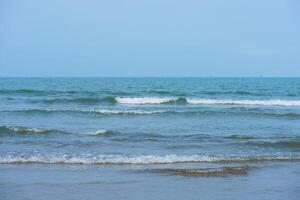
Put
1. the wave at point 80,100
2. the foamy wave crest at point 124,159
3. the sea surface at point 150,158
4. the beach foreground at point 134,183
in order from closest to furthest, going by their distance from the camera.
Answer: the beach foreground at point 134,183 → the sea surface at point 150,158 → the foamy wave crest at point 124,159 → the wave at point 80,100

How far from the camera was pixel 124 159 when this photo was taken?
11.1 meters

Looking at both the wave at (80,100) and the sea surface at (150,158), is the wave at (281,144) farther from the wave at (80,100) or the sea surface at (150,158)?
the wave at (80,100)

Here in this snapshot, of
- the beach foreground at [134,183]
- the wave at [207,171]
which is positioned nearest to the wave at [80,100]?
the beach foreground at [134,183]

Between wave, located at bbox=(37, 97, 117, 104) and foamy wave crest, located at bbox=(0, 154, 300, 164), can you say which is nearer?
foamy wave crest, located at bbox=(0, 154, 300, 164)

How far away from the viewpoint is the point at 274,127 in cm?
1830

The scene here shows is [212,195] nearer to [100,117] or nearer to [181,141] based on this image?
[181,141]

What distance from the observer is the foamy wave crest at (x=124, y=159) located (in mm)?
10781

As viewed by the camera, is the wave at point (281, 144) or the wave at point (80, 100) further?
the wave at point (80, 100)

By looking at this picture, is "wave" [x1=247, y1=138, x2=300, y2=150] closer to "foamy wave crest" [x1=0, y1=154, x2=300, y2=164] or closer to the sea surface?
the sea surface

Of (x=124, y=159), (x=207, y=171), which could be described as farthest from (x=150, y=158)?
(x=207, y=171)

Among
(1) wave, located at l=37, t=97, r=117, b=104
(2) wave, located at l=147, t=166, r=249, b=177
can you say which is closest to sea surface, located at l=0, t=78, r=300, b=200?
(2) wave, located at l=147, t=166, r=249, b=177

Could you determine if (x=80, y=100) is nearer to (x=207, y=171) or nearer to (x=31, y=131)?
(x=31, y=131)

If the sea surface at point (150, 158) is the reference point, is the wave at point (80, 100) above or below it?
above

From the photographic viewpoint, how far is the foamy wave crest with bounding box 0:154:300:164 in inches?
424
